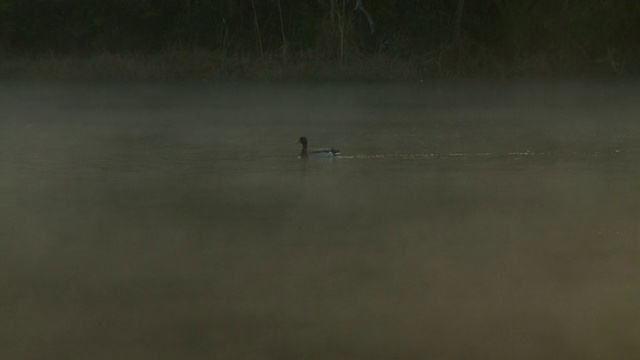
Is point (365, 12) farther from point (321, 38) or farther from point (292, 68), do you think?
point (292, 68)

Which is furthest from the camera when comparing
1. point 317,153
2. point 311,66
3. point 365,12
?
point 365,12

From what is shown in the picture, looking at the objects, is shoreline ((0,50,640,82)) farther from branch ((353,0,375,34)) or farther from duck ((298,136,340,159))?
duck ((298,136,340,159))

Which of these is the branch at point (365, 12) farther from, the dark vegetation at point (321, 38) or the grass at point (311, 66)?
the grass at point (311, 66)

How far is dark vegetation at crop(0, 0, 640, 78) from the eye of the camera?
90.8ft

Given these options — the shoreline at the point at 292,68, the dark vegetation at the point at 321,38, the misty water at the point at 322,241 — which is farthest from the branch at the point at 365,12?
the misty water at the point at 322,241

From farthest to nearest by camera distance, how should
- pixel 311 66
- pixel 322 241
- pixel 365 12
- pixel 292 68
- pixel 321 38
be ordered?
pixel 365 12 < pixel 321 38 < pixel 292 68 < pixel 311 66 < pixel 322 241

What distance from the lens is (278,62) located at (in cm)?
2797

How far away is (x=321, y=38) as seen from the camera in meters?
27.7

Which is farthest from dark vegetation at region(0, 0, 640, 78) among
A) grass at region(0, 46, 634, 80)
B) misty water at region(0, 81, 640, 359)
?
misty water at region(0, 81, 640, 359)

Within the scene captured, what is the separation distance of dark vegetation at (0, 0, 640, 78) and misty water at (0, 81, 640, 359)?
1100cm

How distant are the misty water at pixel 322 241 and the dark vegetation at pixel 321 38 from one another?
36.1 ft

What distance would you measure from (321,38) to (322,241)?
19.6 m

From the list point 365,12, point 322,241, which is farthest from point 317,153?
point 365,12

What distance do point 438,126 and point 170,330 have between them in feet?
34.4
